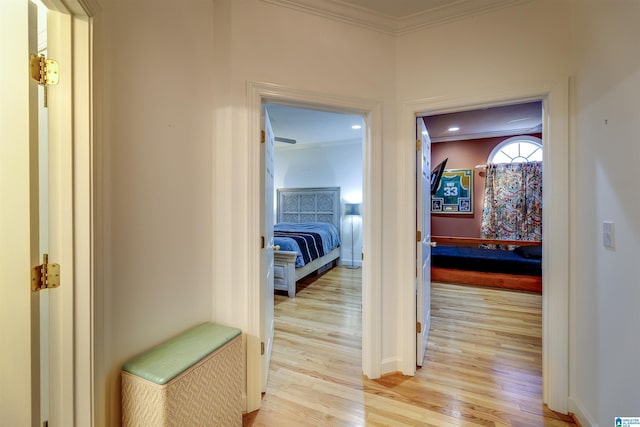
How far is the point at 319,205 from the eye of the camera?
6133 mm

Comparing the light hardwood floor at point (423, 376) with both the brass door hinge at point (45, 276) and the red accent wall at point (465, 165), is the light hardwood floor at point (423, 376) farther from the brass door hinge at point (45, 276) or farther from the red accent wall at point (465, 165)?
the red accent wall at point (465, 165)

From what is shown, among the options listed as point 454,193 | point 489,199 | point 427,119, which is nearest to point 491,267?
point 489,199

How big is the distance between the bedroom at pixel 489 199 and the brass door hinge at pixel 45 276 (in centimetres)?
439

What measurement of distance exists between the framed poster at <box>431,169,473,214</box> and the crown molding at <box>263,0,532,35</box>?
162 inches

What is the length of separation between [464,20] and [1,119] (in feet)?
8.25

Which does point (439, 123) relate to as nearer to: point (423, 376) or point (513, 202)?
point (513, 202)

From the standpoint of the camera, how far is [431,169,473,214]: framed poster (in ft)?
17.8

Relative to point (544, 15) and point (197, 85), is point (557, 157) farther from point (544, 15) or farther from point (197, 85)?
point (197, 85)

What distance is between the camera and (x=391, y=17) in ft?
6.31

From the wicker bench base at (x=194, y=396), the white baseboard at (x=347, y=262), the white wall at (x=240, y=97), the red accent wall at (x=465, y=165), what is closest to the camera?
the wicker bench base at (x=194, y=396)

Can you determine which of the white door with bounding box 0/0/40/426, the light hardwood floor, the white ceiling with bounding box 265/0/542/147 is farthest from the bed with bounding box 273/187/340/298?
the white door with bounding box 0/0/40/426

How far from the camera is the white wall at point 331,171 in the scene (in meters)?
5.88

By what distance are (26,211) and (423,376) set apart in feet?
8.01

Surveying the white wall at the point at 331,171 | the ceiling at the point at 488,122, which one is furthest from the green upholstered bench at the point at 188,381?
the white wall at the point at 331,171
